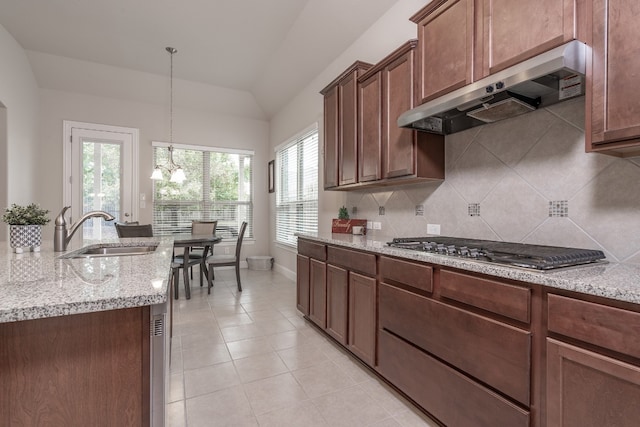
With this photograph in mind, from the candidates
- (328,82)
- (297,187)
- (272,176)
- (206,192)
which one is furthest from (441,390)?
(206,192)

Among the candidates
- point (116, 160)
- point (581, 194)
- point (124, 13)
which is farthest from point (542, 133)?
point (116, 160)

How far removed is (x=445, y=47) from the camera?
70.3 inches

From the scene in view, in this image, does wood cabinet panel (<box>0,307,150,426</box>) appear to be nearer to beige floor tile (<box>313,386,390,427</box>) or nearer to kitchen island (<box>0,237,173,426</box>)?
kitchen island (<box>0,237,173,426</box>)

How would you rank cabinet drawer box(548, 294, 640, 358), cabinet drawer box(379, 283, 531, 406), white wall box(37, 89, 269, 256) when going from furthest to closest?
white wall box(37, 89, 269, 256) < cabinet drawer box(379, 283, 531, 406) < cabinet drawer box(548, 294, 640, 358)

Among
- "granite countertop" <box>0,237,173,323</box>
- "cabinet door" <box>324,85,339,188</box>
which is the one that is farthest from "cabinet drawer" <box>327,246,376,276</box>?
"granite countertop" <box>0,237,173,323</box>

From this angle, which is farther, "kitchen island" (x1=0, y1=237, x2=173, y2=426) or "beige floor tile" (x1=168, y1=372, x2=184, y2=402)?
"beige floor tile" (x1=168, y1=372, x2=184, y2=402)

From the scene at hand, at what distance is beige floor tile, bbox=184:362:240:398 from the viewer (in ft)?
6.40

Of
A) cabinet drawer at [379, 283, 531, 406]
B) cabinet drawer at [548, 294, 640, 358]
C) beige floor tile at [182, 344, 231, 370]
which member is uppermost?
cabinet drawer at [548, 294, 640, 358]

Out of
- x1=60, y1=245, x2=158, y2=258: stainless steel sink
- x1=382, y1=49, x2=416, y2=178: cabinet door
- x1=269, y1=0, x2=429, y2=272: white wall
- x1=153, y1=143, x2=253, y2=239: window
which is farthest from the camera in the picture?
x1=153, y1=143, x2=253, y2=239: window

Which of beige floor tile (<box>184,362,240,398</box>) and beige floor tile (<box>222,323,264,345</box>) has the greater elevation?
beige floor tile (<box>222,323,264,345</box>)

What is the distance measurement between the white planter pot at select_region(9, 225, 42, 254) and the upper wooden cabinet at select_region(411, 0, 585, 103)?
2451 mm

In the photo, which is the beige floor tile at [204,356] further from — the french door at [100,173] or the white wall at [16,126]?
the french door at [100,173]

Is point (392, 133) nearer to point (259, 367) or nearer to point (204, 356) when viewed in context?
point (259, 367)

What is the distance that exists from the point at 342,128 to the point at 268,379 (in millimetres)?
2229
